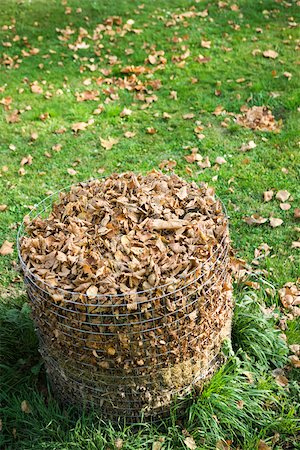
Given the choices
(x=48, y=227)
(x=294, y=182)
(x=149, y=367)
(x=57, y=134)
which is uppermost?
(x=48, y=227)

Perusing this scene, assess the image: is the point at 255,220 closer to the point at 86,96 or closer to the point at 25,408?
the point at 25,408

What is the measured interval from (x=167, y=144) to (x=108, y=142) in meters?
0.66

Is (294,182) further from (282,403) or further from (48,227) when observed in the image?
(48,227)

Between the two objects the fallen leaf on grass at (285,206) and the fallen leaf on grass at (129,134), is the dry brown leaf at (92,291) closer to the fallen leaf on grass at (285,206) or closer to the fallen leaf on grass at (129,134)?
the fallen leaf on grass at (285,206)

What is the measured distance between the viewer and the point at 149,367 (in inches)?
104

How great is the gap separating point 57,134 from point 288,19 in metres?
4.39

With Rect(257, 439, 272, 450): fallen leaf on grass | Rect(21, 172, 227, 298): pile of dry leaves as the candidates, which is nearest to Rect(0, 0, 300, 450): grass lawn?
Rect(257, 439, 272, 450): fallen leaf on grass

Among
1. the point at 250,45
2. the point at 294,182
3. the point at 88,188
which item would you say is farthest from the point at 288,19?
the point at 88,188

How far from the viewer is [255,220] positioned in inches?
176

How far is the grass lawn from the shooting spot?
9.78 ft

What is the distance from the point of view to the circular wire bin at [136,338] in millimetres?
2523

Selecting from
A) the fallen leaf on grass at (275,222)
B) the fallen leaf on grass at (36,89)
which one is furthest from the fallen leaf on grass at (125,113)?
the fallen leaf on grass at (275,222)

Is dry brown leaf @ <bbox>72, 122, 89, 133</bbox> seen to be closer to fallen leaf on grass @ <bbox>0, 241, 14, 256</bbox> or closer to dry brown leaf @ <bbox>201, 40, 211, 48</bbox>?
fallen leaf on grass @ <bbox>0, 241, 14, 256</bbox>

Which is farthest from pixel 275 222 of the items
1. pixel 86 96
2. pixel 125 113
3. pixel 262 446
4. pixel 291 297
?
pixel 86 96
